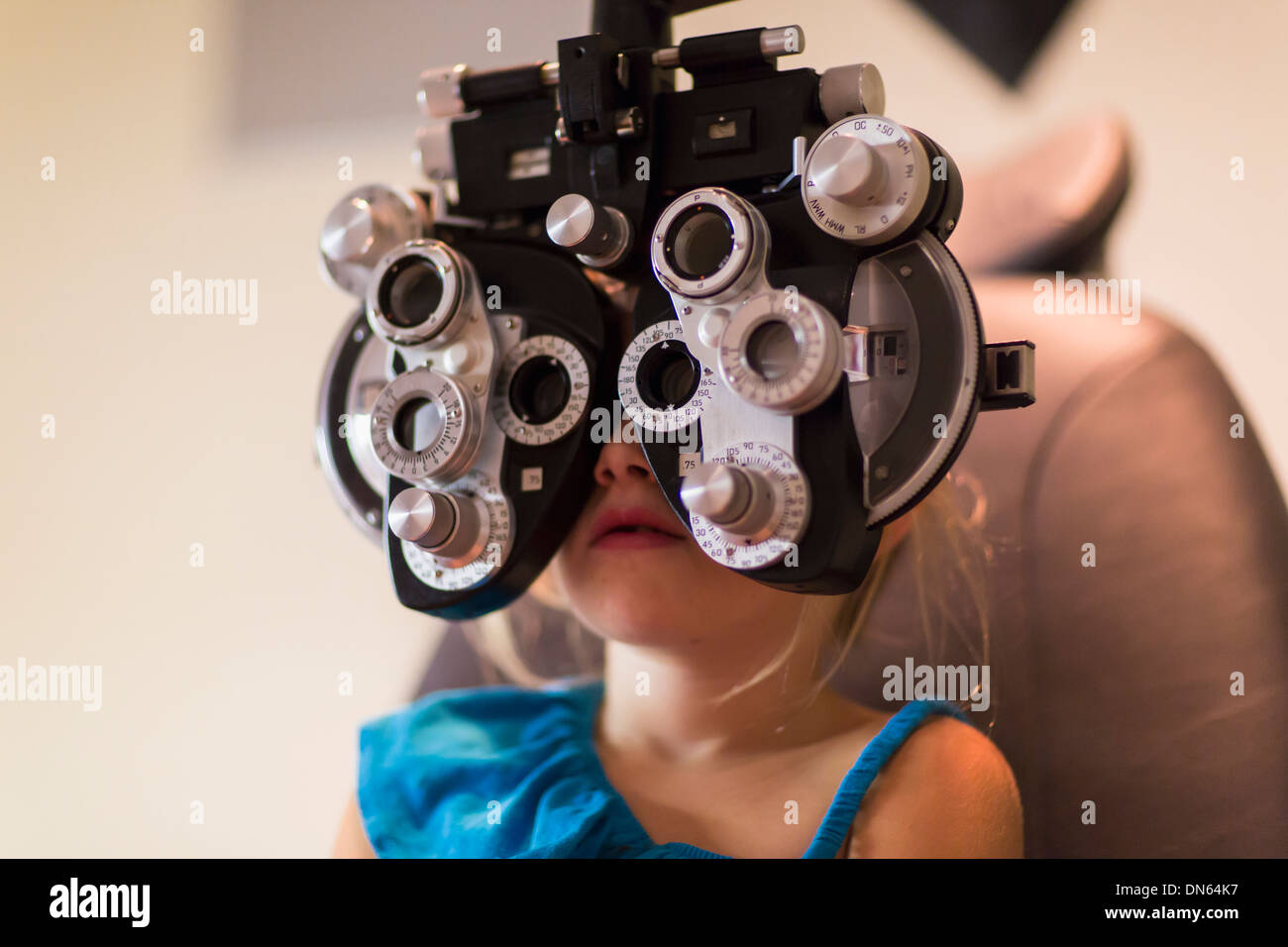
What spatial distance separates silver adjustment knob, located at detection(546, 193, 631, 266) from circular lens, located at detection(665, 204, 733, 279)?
5cm

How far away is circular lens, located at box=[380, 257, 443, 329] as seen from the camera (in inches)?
29.0

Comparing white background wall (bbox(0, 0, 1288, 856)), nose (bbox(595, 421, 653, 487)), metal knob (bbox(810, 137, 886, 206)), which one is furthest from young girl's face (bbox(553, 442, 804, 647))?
white background wall (bbox(0, 0, 1288, 856))

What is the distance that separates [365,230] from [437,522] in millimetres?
219

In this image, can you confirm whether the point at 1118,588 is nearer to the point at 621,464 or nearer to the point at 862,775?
the point at 862,775

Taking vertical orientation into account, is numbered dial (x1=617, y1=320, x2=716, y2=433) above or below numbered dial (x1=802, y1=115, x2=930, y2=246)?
below

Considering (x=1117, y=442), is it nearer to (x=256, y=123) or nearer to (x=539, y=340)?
(x=539, y=340)

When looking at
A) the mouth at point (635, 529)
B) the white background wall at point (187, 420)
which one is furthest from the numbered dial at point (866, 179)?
the white background wall at point (187, 420)

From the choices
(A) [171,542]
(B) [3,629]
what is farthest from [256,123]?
(B) [3,629]

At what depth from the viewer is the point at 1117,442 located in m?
0.88

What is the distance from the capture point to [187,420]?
1.17 metres

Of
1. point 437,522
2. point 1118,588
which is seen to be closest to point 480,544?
point 437,522

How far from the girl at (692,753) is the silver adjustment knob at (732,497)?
0.14 meters

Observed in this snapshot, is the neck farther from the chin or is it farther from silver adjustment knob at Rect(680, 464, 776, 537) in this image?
silver adjustment knob at Rect(680, 464, 776, 537)

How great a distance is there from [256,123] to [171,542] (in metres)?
0.43
